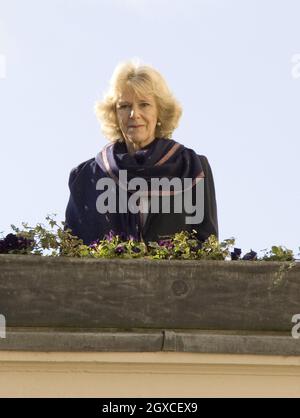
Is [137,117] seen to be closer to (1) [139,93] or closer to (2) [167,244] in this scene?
(1) [139,93]

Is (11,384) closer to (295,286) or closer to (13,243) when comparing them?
(13,243)

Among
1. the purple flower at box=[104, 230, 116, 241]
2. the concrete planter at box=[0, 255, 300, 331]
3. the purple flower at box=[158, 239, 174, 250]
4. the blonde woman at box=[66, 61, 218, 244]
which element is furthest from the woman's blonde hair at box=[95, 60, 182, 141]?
the concrete planter at box=[0, 255, 300, 331]

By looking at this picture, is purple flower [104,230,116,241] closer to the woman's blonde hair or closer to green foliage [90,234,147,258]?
green foliage [90,234,147,258]

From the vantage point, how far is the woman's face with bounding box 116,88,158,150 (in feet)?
43.5

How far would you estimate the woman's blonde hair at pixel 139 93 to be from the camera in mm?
13344

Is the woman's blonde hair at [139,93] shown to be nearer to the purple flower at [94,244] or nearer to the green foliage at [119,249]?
the purple flower at [94,244]

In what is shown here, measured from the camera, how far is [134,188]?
12977mm

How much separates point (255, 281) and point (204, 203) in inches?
73.5

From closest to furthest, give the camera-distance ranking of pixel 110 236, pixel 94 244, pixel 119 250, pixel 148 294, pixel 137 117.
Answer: pixel 148 294 < pixel 119 250 < pixel 94 244 < pixel 110 236 < pixel 137 117
